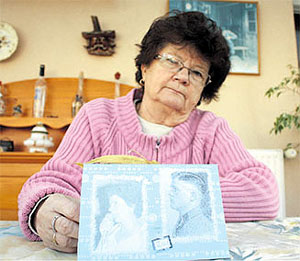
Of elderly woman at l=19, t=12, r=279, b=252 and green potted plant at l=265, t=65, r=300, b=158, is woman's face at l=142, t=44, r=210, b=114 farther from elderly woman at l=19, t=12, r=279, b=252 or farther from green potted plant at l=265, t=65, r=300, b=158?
green potted plant at l=265, t=65, r=300, b=158

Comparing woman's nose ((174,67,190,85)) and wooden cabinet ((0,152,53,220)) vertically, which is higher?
woman's nose ((174,67,190,85))

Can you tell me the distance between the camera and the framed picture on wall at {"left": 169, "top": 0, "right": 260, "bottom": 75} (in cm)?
244

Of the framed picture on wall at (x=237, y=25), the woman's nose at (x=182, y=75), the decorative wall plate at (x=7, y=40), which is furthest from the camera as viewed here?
the framed picture on wall at (x=237, y=25)

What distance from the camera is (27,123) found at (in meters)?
2.11

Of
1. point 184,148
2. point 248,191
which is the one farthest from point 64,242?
point 184,148

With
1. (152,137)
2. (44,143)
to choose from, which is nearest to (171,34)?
(152,137)

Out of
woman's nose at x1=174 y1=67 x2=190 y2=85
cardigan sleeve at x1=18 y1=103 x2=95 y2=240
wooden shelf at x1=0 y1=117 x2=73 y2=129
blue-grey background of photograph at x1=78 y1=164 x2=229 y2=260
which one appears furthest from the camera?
wooden shelf at x1=0 y1=117 x2=73 y2=129

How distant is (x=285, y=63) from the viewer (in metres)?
2.50

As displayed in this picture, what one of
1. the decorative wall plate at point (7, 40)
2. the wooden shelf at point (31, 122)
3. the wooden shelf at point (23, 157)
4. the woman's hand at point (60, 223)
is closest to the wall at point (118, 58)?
the decorative wall plate at point (7, 40)

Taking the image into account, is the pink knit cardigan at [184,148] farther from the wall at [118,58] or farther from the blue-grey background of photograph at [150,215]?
the wall at [118,58]

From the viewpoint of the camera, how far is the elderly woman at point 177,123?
0.82 metres

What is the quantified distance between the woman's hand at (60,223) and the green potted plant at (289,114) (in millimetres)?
1946

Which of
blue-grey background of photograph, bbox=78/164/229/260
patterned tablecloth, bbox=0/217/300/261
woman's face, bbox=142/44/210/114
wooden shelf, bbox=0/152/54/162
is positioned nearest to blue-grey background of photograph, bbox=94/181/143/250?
blue-grey background of photograph, bbox=78/164/229/260

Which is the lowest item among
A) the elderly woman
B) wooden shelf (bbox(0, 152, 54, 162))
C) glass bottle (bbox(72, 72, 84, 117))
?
wooden shelf (bbox(0, 152, 54, 162))
